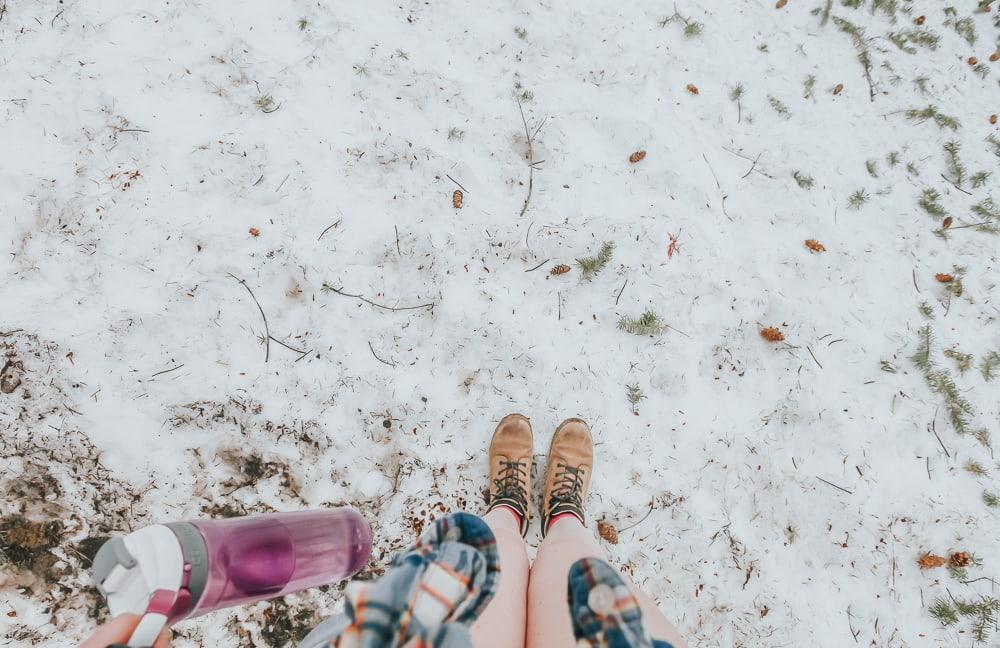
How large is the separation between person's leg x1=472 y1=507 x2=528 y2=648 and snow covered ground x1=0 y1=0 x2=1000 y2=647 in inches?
11.3

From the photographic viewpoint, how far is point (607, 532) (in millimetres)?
2279

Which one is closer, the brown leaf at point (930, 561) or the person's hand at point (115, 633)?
the person's hand at point (115, 633)

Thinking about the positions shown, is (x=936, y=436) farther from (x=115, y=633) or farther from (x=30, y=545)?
(x=30, y=545)

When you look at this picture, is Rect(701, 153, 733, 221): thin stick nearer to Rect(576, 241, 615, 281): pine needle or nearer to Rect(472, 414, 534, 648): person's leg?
Rect(576, 241, 615, 281): pine needle

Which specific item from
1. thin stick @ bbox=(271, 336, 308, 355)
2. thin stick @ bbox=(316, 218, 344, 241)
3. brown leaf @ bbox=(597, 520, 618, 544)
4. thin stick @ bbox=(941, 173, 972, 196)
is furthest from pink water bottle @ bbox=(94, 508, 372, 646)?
thin stick @ bbox=(941, 173, 972, 196)

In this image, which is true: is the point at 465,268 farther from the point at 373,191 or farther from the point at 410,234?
the point at 373,191

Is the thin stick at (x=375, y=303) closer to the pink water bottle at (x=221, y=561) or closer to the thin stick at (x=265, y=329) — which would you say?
the thin stick at (x=265, y=329)

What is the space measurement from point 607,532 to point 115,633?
5.60ft

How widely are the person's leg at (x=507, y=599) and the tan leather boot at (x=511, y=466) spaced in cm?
9

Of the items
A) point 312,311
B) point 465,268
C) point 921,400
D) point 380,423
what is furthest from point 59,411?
point 921,400

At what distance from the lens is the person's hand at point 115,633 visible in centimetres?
120

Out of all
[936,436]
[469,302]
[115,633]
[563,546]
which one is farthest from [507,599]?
[936,436]

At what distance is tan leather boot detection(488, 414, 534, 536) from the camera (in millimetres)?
2268

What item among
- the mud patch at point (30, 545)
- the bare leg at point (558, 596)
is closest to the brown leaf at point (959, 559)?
the bare leg at point (558, 596)
